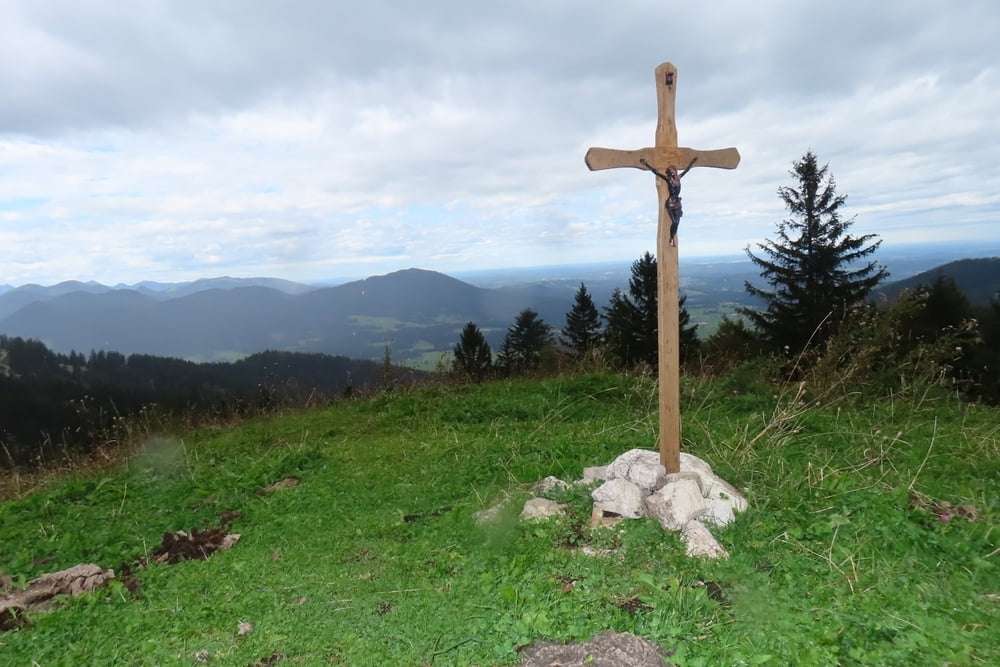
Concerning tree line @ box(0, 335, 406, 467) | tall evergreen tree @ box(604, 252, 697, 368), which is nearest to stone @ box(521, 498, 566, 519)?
tree line @ box(0, 335, 406, 467)

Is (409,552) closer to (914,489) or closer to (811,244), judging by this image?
(914,489)

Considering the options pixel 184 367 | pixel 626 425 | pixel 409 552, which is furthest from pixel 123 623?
pixel 184 367

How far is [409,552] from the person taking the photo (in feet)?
12.5

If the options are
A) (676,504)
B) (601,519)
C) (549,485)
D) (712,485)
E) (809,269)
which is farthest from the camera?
(809,269)

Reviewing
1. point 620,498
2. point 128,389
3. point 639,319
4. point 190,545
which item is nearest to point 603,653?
point 620,498

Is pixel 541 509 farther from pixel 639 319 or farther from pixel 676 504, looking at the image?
pixel 639 319

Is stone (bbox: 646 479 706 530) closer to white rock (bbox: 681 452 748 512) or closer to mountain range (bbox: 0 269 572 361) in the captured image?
white rock (bbox: 681 452 748 512)

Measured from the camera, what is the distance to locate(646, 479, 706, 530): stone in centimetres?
366

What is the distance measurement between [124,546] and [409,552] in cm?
241

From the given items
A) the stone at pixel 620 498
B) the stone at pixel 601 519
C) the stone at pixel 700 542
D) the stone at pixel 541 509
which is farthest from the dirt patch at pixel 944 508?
the stone at pixel 541 509

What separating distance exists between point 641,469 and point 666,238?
1.73 metres

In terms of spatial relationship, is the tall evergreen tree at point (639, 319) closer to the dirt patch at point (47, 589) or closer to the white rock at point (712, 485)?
the white rock at point (712, 485)

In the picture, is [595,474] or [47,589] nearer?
[47,589]

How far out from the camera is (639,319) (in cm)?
2720
